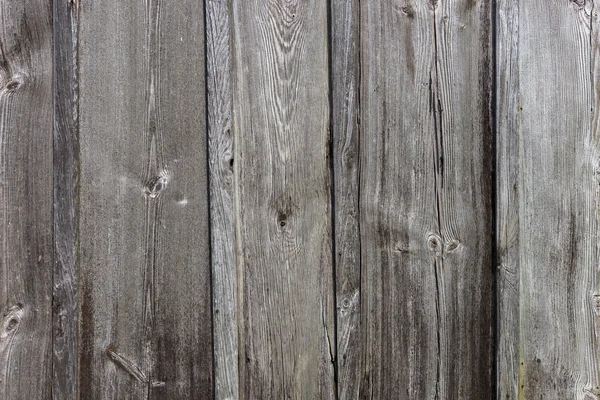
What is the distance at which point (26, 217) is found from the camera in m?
1.28

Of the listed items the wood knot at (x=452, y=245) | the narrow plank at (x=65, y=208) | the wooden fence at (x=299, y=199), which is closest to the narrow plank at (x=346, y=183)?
the wooden fence at (x=299, y=199)

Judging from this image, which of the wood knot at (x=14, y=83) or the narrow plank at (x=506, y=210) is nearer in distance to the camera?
the wood knot at (x=14, y=83)

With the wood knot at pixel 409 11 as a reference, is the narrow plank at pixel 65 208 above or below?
below

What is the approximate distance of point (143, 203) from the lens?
4.28 feet

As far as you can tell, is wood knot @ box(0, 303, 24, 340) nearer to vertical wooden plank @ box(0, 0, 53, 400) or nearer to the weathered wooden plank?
vertical wooden plank @ box(0, 0, 53, 400)

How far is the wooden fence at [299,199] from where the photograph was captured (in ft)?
4.23

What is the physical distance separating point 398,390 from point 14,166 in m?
1.18

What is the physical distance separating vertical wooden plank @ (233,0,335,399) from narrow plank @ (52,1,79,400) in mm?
418

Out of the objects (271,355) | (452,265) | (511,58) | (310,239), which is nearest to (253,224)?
(310,239)

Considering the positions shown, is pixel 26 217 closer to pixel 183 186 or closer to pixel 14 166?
pixel 14 166

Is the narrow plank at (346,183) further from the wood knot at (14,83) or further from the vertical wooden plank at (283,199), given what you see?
the wood knot at (14,83)

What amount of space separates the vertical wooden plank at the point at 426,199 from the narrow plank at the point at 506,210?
3cm

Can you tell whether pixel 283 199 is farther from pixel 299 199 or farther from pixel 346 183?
pixel 346 183

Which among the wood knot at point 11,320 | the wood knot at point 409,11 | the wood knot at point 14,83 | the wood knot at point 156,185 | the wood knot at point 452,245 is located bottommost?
the wood knot at point 11,320
